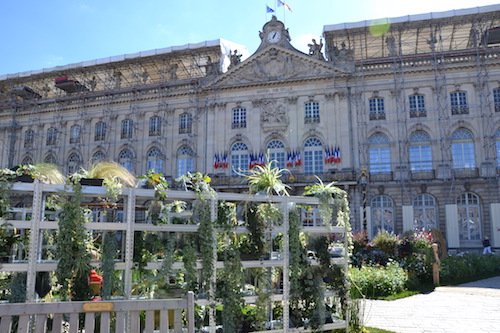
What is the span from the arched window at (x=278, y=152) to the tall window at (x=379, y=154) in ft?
22.1

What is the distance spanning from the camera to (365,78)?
34.2 meters

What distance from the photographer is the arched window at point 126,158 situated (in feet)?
128

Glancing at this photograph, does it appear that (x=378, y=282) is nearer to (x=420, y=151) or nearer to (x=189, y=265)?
(x=189, y=265)

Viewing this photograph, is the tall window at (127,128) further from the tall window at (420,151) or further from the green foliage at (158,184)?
the green foliage at (158,184)

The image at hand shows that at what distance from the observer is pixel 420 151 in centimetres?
3272

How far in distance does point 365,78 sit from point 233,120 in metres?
11.1

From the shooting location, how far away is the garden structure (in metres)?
5.92

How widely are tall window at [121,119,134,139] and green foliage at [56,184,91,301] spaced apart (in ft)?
113

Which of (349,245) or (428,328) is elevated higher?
(349,245)

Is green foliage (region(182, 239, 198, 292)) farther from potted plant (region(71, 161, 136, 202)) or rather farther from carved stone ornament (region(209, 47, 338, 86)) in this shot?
carved stone ornament (region(209, 47, 338, 86))

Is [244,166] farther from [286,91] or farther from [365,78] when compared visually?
[365,78]

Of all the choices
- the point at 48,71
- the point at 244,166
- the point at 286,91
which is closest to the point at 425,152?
the point at 286,91

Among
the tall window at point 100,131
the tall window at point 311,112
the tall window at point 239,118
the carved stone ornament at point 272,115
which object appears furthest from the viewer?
the tall window at point 100,131

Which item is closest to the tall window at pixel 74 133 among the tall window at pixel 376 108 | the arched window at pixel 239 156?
the arched window at pixel 239 156
